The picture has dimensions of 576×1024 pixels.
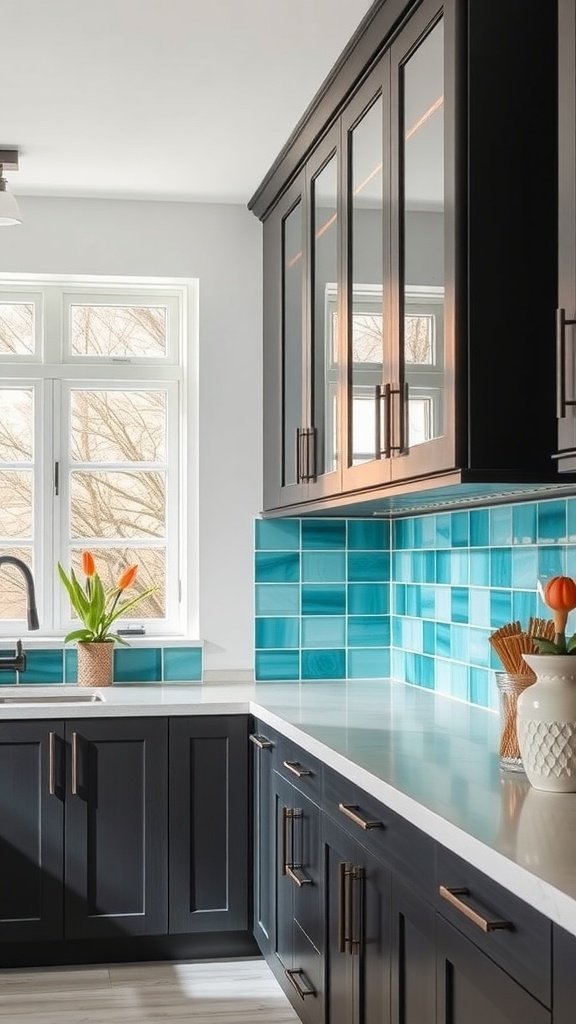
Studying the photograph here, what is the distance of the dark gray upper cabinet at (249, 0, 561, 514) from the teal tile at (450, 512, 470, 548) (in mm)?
311

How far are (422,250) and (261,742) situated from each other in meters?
1.62

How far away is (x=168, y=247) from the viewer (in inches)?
173

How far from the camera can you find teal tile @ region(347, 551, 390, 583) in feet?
14.3

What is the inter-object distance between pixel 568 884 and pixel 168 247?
3.30 meters

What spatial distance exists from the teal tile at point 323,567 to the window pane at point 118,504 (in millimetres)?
545

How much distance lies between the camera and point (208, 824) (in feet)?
12.4

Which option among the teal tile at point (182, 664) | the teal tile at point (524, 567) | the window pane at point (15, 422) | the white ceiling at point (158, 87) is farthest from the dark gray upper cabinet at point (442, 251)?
the window pane at point (15, 422)

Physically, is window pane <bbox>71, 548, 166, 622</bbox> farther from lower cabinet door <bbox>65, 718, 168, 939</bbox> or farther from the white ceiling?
the white ceiling

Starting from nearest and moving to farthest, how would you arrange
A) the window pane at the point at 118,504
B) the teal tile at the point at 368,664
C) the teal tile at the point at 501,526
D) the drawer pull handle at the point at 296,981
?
the drawer pull handle at the point at 296,981, the teal tile at the point at 501,526, the teal tile at the point at 368,664, the window pane at the point at 118,504

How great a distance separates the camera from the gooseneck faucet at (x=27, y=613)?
4.01 metres

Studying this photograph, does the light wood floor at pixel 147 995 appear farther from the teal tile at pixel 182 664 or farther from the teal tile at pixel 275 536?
the teal tile at pixel 275 536

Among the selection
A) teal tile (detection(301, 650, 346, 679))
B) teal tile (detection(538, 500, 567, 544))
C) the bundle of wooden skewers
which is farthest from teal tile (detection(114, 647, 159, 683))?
the bundle of wooden skewers

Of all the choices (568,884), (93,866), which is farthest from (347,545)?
(568,884)

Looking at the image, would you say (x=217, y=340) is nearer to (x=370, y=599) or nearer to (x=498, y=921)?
(x=370, y=599)
